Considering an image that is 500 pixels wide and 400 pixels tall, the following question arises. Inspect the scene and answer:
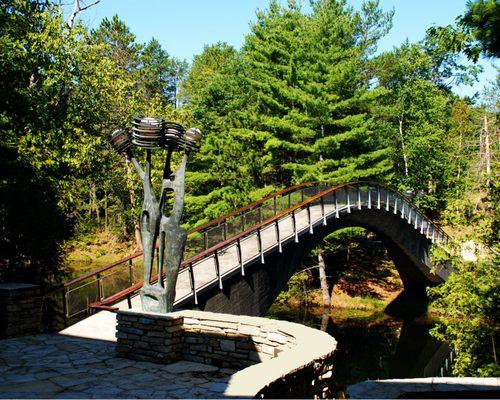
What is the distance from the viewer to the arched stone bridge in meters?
11.0

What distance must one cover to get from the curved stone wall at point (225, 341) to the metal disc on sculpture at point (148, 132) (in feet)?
9.27

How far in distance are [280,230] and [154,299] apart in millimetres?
7423

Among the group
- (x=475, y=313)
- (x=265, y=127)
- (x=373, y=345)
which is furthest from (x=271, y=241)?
(x=265, y=127)

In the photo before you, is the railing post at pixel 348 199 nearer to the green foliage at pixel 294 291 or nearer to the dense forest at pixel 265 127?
the dense forest at pixel 265 127

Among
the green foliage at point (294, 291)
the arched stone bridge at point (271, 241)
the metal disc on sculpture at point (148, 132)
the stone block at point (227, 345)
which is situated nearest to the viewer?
the stone block at point (227, 345)

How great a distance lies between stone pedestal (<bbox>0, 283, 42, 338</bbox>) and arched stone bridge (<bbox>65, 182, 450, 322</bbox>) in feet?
2.62

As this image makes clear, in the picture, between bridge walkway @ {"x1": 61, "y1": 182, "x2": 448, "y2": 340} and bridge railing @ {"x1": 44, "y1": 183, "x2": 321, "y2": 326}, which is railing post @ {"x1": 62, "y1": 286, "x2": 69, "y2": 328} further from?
bridge walkway @ {"x1": 61, "y1": 182, "x2": 448, "y2": 340}

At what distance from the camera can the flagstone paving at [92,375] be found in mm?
5934

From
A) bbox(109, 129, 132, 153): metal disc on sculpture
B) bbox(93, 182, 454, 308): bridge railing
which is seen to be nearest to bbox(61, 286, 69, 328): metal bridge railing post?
bbox(93, 182, 454, 308): bridge railing

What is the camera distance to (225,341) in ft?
24.3

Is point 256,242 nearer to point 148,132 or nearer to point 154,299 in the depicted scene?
point 154,299

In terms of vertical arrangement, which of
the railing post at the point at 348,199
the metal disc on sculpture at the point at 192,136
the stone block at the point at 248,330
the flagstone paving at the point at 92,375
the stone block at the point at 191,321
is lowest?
the flagstone paving at the point at 92,375

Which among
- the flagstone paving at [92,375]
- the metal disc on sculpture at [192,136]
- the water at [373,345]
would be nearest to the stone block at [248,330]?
the flagstone paving at [92,375]

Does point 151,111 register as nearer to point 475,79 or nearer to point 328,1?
point 328,1
